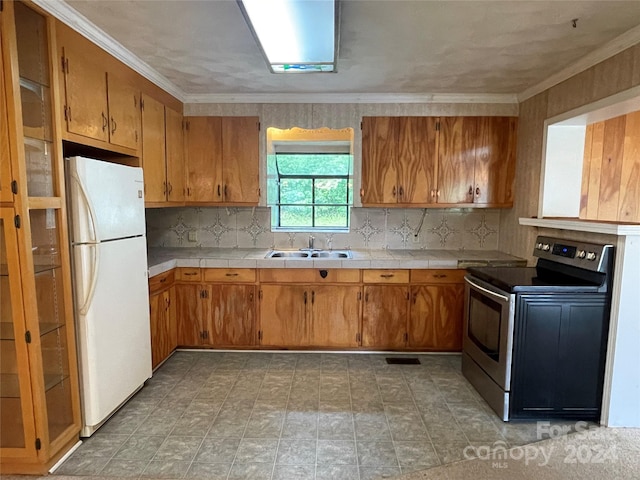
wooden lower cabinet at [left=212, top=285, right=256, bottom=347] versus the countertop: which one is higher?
the countertop

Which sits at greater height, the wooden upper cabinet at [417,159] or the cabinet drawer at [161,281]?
the wooden upper cabinet at [417,159]

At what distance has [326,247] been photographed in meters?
3.81

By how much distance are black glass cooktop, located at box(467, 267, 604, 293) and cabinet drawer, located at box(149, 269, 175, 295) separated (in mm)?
2529

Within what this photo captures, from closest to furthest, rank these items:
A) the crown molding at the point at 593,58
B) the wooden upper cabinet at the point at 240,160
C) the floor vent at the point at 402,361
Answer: the crown molding at the point at 593,58 < the floor vent at the point at 402,361 < the wooden upper cabinet at the point at 240,160

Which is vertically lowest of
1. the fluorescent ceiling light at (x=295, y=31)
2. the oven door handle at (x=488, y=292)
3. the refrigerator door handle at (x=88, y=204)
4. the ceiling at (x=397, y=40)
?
the oven door handle at (x=488, y=292)

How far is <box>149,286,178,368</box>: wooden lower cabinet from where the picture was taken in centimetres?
286

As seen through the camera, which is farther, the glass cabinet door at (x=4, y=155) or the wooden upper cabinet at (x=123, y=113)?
the wooden upper cabinet at (x=123, y=113)

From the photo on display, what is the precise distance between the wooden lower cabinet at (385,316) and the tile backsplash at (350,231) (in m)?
0.68

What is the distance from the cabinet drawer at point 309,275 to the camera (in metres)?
3.23

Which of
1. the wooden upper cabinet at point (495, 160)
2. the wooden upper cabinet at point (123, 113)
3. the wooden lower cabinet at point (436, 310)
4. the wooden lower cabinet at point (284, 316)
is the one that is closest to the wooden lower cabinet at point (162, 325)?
the wooden lower cabinet at point (284, 316)

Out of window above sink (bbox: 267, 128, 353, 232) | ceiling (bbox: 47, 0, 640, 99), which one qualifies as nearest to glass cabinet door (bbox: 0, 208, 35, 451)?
ceiling (bbox: 47, 0, 640, 99)

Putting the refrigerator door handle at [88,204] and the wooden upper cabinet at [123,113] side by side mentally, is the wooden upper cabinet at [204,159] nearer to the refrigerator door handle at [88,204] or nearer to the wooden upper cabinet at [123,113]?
the wooden upper cabinet at [123,113]

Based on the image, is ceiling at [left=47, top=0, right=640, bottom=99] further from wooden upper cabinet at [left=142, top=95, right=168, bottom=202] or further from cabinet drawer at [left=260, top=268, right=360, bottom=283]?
cabinet drawer at [left=260, top=268, right=360, bottom=283]

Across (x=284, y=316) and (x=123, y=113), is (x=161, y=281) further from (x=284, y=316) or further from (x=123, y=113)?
(x=123, y=113)
